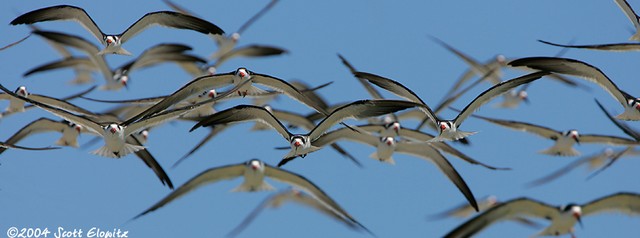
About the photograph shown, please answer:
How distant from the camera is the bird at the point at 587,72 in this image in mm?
14320

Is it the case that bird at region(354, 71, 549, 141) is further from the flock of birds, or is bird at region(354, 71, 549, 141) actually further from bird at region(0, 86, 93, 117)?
bird at region(0, 86, 93, 117)

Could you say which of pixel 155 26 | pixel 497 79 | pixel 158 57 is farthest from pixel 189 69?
pixel 497 79

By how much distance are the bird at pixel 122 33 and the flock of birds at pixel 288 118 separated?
0.02 meters

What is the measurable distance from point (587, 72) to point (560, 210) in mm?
2085

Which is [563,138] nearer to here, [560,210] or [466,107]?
[560,210]

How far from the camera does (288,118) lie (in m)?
19.1

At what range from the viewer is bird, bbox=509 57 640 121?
14320 millimetres

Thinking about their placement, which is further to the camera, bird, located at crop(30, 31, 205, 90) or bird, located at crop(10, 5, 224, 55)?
bird, located at crop(30, 31, 205, 90)

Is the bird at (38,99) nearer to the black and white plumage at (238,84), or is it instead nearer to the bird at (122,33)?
the bird at (122,33)

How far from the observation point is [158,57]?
19.3 metres

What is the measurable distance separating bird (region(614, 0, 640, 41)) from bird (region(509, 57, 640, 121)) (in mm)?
890

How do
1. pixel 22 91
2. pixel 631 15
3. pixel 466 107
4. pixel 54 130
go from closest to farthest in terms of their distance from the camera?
pixel 466 107, pixel 631 15, pixel 22 91, pixel 54 130

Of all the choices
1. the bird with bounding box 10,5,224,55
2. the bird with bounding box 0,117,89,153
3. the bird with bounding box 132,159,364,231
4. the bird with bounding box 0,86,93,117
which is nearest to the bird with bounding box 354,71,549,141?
the bird with bounding box 132,159,364,231

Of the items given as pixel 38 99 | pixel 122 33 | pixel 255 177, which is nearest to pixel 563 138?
pixel 255 177
